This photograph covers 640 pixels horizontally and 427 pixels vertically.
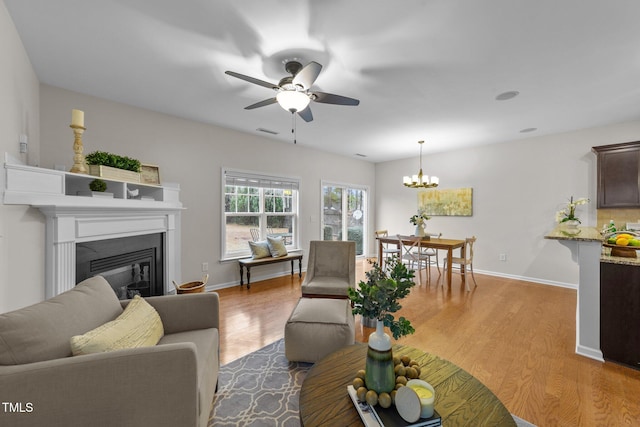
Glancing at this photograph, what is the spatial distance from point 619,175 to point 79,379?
5.83 meters

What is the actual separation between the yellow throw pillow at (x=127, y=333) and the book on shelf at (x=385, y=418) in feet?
3.56

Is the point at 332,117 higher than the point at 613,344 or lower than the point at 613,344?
higher

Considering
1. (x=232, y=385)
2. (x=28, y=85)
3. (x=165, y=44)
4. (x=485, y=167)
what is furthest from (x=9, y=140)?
(x=485, y=167)

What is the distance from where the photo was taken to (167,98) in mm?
3037

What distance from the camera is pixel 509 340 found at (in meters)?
2.52

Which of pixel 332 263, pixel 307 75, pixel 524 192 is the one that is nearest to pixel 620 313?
pixel 332 263

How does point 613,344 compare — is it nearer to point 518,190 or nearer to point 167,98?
point 518,190

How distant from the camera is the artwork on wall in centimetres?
528

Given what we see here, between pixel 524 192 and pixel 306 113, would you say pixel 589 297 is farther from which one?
pixel 306 113

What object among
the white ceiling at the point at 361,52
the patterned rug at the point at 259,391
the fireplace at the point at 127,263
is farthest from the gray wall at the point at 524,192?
the fireplace at the point at 127,263

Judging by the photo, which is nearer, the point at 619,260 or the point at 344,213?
the point at 619,260

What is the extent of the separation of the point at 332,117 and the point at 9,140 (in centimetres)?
308

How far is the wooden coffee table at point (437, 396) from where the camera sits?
992mm

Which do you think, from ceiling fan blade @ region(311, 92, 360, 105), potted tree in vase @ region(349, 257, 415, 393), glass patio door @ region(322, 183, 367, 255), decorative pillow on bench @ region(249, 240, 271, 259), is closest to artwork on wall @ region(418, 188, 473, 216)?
glass patio door @ region(322, 183, 367, 255)
